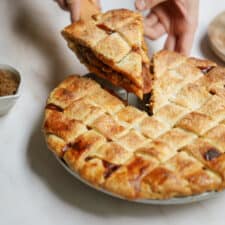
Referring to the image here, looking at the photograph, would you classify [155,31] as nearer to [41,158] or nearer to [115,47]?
[115,47]

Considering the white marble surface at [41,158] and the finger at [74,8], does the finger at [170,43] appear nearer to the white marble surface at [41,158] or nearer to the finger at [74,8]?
the white marble surface at [41,158]

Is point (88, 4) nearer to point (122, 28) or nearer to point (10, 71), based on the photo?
point (122, 28)

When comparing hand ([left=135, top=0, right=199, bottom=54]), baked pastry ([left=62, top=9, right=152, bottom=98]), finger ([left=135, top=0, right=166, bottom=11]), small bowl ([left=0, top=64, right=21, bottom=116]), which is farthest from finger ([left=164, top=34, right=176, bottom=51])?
small bowl ([left=0, top=64, right=21, bottom=116])

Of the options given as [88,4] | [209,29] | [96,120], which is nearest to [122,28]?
[88,4]

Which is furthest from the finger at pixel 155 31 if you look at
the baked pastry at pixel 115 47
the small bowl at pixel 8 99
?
the small bowl at pixel 8 99

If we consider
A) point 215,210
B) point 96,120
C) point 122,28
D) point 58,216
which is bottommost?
point 215,210

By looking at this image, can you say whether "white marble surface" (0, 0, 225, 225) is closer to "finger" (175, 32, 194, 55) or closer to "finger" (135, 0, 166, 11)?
"finger" (175, 32, 194, 55)
